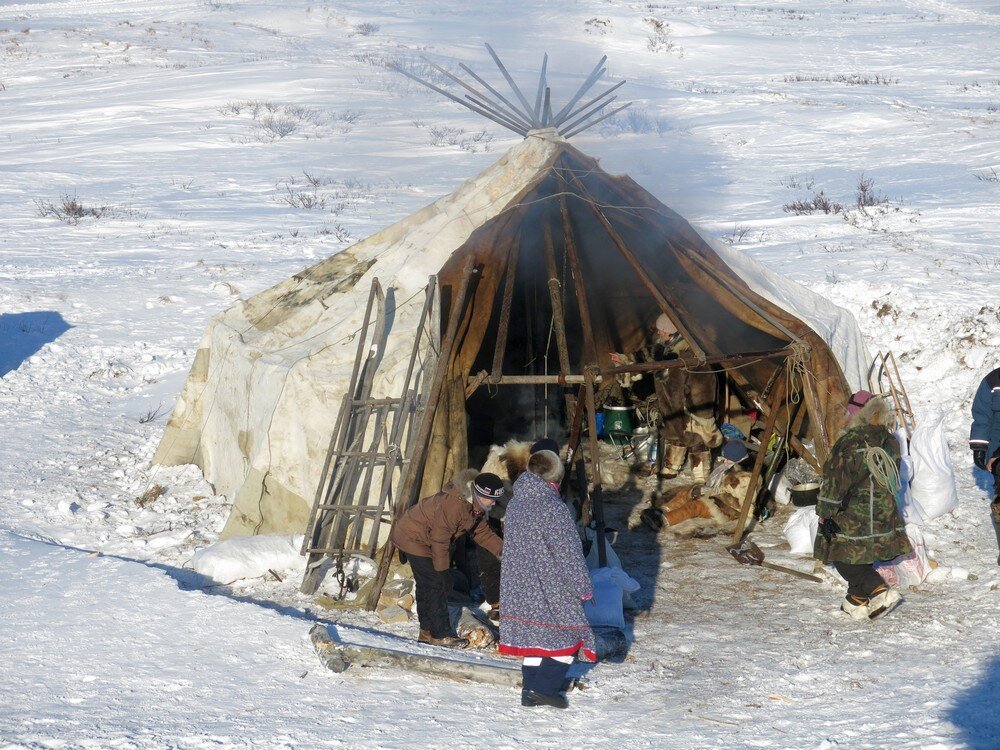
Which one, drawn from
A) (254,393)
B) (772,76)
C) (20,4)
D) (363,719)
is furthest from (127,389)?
(20,4)

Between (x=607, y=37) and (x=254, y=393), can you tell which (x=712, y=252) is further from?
(x=607, y=37)

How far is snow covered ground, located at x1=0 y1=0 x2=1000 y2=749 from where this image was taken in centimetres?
496

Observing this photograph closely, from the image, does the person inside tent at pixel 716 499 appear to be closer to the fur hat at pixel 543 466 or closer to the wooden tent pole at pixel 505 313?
the wooden tent pole at pixel 505 313

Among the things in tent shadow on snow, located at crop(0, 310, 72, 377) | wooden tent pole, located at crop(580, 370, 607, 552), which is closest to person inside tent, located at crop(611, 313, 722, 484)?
wooden tent pole, located at crop(580, 370, 607, 552)

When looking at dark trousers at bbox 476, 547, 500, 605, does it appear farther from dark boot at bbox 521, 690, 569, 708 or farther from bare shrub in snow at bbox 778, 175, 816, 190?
bare shrub in snow at bbox 778, 175, 816, 190

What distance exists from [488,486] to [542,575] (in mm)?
672

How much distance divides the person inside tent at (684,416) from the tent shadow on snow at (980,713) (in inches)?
159

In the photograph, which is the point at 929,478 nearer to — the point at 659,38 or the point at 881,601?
the point at 881,601

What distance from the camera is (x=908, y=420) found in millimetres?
9984

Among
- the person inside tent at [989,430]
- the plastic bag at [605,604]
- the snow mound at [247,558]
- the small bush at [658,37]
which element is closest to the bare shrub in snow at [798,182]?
the person inside tent at [989,430]

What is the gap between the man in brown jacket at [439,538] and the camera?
219 inches

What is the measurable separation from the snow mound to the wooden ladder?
20cm

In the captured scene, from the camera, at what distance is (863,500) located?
235 inches

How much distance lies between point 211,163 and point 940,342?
15357 mm
